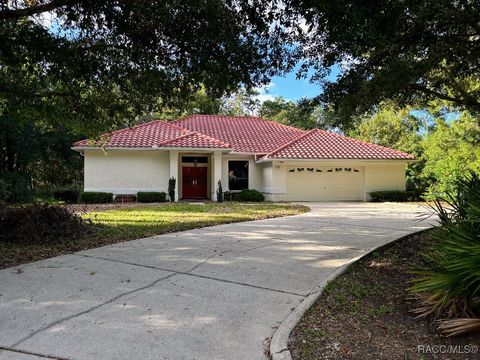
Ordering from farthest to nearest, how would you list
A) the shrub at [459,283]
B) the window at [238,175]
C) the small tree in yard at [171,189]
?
the window at [238,175], the small tree in yard at [171,189], the shrub at [459,283]

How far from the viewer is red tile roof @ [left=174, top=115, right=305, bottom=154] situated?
26.3 m

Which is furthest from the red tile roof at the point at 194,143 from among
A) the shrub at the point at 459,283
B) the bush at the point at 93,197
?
the shrub at the point at 459,283

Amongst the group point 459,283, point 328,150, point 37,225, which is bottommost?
point 459,283

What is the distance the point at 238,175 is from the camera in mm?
25609

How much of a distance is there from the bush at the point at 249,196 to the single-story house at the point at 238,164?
2.96ft

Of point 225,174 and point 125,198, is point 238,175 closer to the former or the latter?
point 225,174

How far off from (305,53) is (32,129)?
70.4ft

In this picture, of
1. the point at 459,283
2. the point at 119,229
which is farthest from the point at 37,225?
the point at 459,283

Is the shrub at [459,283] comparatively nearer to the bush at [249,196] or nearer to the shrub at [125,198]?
A: the bush at [249,196]

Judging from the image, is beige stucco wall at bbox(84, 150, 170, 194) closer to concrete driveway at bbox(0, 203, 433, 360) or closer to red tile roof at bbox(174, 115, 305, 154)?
red tile roof at bbox(174, 115, 305, 154)

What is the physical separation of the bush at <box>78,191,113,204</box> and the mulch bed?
17.8 m

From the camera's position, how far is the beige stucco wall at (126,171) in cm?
2306

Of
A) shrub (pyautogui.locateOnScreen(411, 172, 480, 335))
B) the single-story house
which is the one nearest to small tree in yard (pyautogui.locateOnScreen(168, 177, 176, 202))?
the single-story house

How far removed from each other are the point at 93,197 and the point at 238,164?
852 cm
